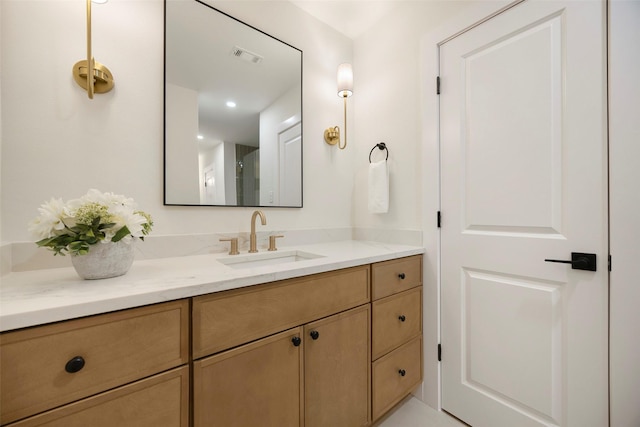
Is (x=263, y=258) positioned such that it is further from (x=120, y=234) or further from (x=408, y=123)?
(x=408, y=123)

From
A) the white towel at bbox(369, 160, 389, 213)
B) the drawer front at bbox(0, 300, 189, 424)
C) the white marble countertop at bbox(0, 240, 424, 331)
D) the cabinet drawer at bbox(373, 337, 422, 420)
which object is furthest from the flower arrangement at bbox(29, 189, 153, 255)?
the white towel at bbox(369, 160, 389, 213)

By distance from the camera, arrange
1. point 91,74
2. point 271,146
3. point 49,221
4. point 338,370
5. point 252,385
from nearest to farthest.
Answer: point 49,221, point 252,385, point 91,74, point 338,370, point 271,146

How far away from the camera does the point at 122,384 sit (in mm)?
701

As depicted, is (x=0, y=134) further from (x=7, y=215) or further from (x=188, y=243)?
(x=188, y=243)

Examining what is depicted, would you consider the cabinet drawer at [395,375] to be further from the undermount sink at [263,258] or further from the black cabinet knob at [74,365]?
the black cabinet knob at [74,365]

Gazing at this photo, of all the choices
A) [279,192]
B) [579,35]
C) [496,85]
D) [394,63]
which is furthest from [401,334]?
[394,63]

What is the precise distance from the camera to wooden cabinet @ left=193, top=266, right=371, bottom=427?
0.85m

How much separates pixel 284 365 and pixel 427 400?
1147 millimetres

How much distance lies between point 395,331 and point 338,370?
42cm

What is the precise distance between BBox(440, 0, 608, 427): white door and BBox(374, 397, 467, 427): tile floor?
0.21 ft

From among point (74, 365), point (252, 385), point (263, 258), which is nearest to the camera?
point (74, 365)

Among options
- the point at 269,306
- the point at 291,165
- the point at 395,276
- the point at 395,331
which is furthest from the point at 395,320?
the point at 291,165

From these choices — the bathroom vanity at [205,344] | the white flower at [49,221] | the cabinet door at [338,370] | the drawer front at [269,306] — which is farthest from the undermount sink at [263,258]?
the white flower at [49,221]

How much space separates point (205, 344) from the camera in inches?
32.7
